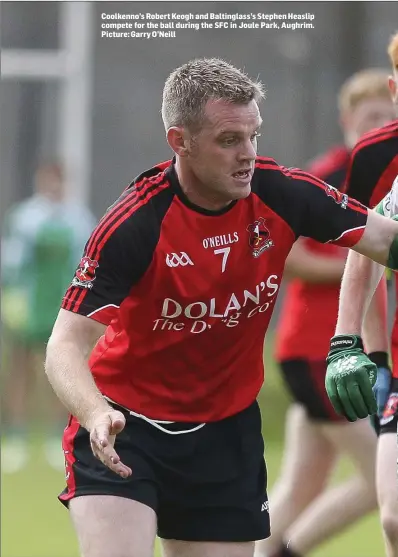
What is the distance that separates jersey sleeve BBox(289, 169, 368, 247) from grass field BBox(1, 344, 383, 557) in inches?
114

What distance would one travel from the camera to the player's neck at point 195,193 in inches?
149

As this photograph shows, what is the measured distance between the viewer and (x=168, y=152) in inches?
293

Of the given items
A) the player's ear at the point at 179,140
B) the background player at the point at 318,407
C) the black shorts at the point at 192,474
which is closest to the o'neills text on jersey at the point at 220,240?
the player's ear at the point at 179,140

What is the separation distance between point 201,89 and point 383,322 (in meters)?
1.40

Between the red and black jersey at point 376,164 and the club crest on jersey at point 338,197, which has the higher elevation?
the red and black jersey at point 376,164

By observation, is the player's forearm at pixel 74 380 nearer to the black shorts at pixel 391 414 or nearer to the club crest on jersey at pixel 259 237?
the club crest on jersey at pixel 259 237

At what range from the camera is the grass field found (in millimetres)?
6578

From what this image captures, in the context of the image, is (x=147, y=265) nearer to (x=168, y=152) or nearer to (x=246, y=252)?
(x=246, y=252)

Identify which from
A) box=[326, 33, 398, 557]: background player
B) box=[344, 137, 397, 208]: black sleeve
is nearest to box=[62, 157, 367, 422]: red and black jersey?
box=[326, 33, 398, 557]: background player

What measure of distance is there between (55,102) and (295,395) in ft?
22.3

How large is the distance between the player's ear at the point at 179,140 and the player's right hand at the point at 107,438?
868 mm

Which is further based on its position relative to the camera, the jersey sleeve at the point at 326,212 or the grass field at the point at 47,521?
the grass field at the point at 47,521

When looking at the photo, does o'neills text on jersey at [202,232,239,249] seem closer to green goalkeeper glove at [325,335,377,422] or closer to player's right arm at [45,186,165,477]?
player's right arm at [45,186,165,477]

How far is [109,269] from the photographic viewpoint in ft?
11.9
